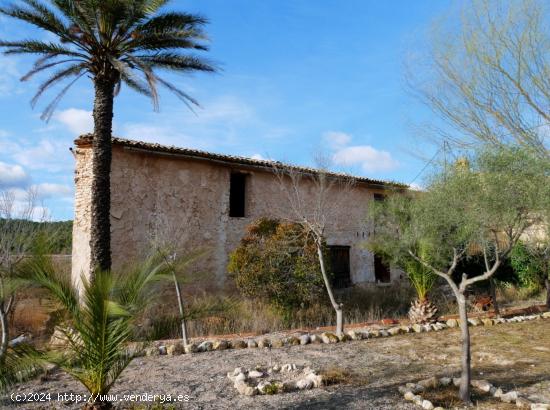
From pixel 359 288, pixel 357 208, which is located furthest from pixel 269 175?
pixel 359 288

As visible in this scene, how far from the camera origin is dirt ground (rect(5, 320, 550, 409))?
5.20 metres

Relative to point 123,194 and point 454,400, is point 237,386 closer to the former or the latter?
point 454,400

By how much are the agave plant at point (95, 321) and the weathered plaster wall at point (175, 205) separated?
5672mm

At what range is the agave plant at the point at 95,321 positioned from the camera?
13.9 feet

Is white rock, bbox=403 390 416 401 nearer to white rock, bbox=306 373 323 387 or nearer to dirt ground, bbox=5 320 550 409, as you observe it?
dirt ground, bbox=5 320 550 409

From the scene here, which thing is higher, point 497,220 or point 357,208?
point 357,208

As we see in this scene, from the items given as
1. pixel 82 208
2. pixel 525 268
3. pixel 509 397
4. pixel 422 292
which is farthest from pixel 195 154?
pixel 525 268

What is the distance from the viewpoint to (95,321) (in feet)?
13.9

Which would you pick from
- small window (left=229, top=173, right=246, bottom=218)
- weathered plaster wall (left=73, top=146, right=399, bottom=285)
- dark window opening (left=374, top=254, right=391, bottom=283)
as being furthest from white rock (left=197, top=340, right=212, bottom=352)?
dark window opening (left=374, top=254, right=391, bottom=283)

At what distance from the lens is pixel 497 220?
5.57m

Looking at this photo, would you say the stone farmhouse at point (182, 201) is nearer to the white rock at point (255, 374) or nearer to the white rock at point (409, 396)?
the white rock at point (255, 374)

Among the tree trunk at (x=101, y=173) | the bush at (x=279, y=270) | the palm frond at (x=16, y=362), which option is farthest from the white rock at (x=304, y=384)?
the bush at (x=279, y=270)

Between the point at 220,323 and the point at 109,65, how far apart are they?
6.25 m

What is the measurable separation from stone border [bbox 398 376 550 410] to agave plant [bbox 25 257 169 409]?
3.17 meters
